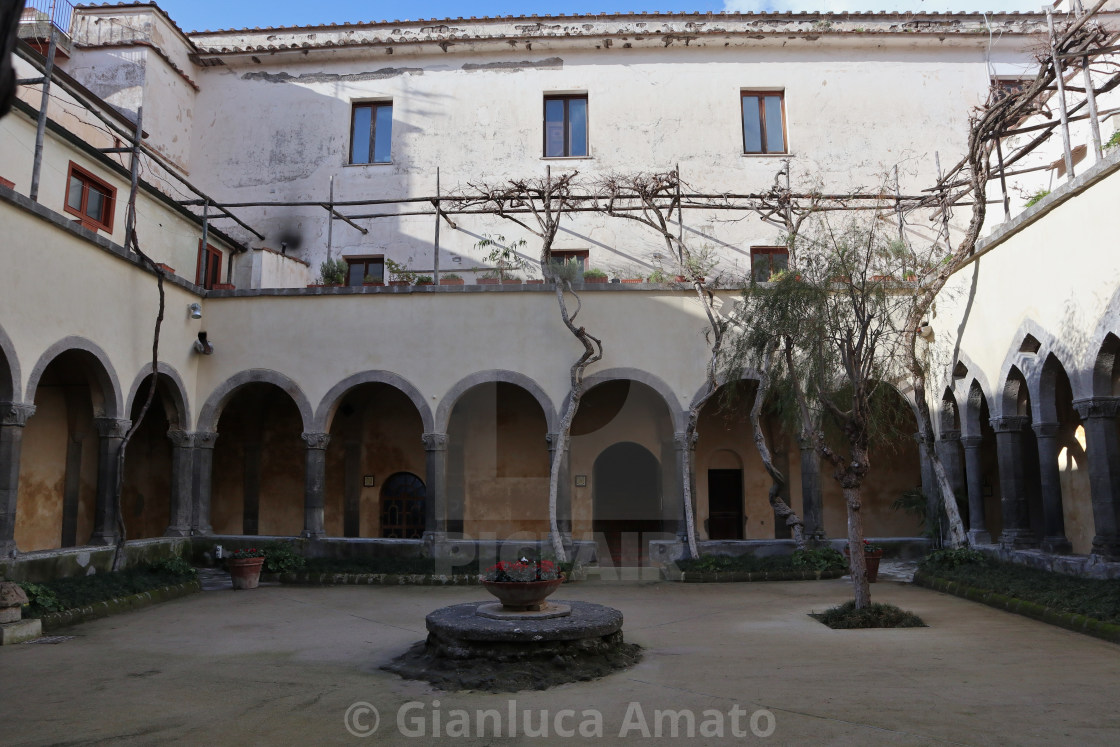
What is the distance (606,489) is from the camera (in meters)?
17.4

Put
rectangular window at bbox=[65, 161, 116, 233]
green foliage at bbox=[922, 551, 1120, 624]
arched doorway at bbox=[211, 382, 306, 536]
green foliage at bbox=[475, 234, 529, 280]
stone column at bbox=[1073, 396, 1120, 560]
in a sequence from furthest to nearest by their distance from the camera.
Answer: green foliage at bbox=[475, 234, 529, 280] → arched doorway at bbox=[211, 382, 306, 536] → rectangular window at bbox=[65, 161, 116, 233] → stone column at bbox=[1073, 396, 1120, 560] → green foliage at bbox=[922, 551, 1120, 624]

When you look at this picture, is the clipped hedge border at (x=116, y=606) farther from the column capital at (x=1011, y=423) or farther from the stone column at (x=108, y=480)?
the column capital at (x=1011, y=423)

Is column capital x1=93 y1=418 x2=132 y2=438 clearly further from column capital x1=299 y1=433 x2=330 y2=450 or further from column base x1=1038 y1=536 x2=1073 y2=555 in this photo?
column base x1=1038 y1=536 x2=1073 y2=555

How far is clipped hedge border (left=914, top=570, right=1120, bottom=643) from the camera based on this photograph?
26.5 ft

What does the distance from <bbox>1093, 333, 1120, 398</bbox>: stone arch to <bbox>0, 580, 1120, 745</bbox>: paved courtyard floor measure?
305 centimetres

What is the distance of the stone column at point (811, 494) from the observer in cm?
→ 1442

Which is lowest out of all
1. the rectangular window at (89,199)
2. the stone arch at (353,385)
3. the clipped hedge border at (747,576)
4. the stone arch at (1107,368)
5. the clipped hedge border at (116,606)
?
the clipped hedge border at (116,606)

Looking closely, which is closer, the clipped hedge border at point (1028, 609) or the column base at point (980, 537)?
the clipped hedge border at point (1028, 609)

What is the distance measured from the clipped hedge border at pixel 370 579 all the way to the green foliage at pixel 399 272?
19.6 feet

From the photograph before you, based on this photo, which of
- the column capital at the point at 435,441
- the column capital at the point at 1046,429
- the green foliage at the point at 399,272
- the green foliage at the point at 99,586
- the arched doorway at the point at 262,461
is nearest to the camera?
the green foliage at the point at 99,586

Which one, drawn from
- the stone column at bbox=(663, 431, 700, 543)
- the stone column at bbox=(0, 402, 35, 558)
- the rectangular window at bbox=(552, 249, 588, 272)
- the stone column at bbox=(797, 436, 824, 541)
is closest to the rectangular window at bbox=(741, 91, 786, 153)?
the rectangular window at bbox=(552, 249, 588, 272)

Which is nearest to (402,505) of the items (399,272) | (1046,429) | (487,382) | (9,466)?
(487,382)

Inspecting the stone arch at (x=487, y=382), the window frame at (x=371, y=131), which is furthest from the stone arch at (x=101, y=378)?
the window frame at (x=371, y=131)

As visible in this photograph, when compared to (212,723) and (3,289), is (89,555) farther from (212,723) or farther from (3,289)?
(212,723)
